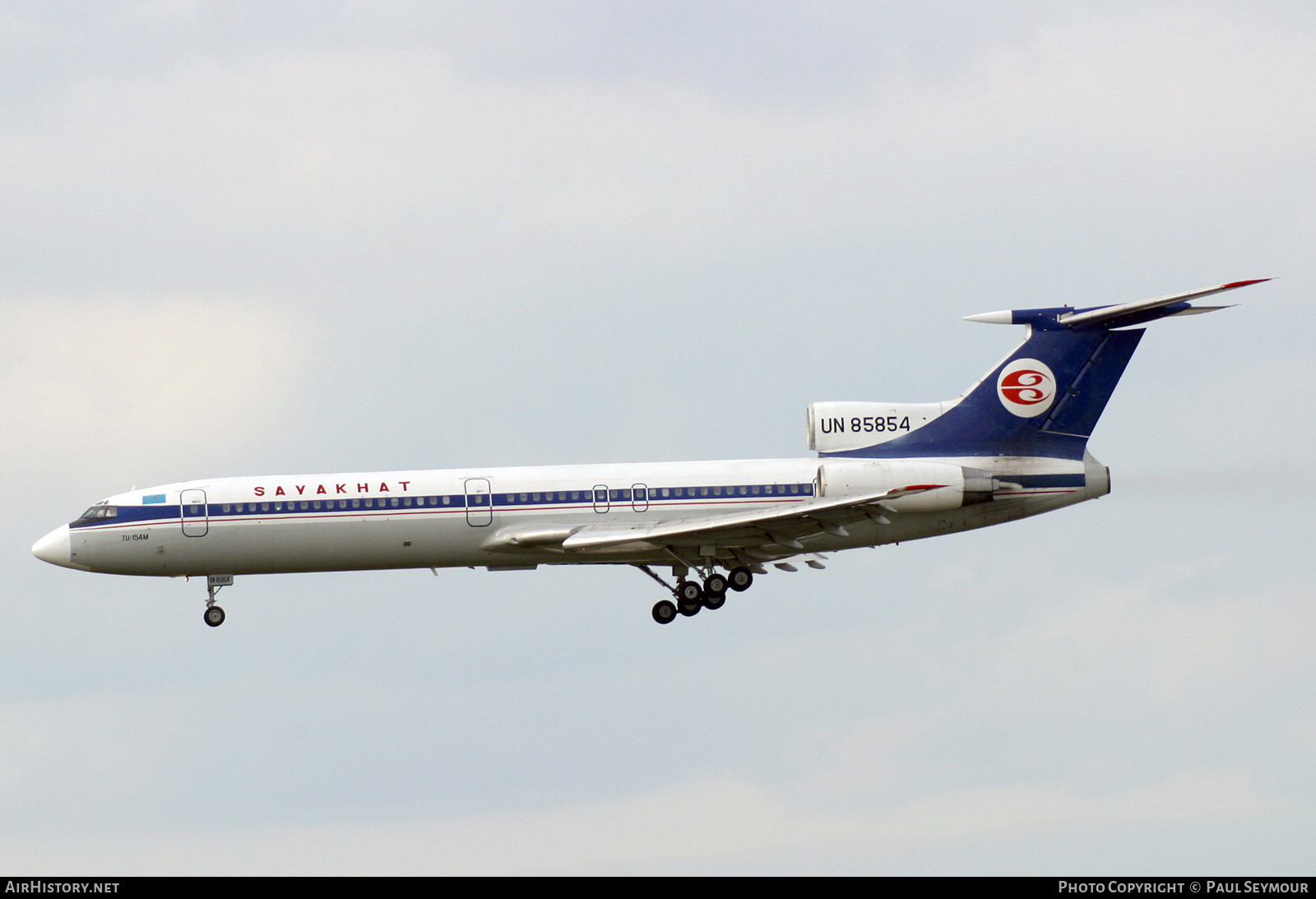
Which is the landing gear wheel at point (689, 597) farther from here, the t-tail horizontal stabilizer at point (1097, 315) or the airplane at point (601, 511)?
the t-tail horizontal stabilizer at point (1097, 315)

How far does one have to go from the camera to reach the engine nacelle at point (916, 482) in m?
36.5

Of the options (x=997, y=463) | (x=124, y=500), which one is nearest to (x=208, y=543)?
(x=124, y=500)

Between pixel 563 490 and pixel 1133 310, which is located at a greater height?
pixel 1133 310

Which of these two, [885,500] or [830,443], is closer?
[885,500]

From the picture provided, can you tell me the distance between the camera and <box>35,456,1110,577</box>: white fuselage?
3700 centimetres

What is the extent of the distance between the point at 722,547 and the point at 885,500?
4.47 meters

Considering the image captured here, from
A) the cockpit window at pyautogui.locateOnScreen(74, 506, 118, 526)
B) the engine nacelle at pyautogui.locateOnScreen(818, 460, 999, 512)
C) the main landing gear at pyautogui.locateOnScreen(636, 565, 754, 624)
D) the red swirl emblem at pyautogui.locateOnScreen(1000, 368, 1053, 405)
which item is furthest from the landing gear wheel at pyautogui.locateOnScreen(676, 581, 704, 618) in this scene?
the cockpit window at pyautogui.locateOnScreen(74, 506, 118, 526)

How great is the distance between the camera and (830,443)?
38.7 meters

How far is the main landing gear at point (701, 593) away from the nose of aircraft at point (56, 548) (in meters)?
14.2

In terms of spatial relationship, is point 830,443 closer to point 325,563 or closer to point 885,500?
point 885,500

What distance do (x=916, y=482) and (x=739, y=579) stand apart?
5.24 meters

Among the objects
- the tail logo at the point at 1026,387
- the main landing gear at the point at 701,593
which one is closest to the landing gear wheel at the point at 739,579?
the main landing gear at the point at 701,593

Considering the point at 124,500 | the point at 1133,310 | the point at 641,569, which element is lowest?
the point at 641,569

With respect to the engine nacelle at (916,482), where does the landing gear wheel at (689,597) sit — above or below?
below
